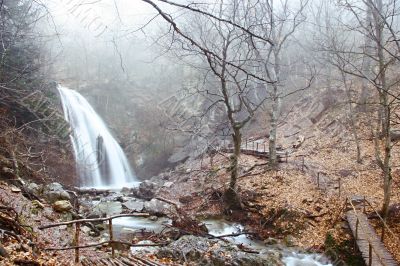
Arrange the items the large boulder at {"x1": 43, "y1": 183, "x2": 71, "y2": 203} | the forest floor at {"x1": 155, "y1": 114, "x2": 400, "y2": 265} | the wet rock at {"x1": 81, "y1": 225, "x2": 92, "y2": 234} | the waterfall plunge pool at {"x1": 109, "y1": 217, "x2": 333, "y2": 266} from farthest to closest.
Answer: the large boulder at {"x1": 43, "y1": 183, "x2": 71, "y2": 203}
the forest floor at {"x1": 155, "y1": 114, "x2": 400, "y2": 265}
the wet rock at {"x1": 81, "y1": 225, "x2": 92, "y2": 234}
the waterfall plunge pool at {"x1": 109, "y1": 217, "x2": 333, "y2": 266}

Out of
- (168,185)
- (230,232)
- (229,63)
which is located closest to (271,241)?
(230,232)

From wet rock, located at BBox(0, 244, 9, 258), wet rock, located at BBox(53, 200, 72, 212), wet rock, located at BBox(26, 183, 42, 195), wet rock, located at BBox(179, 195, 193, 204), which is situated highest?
wet rock, located at BBox(26, 183, 42, 195)

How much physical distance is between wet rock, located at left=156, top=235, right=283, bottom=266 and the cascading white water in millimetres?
15466

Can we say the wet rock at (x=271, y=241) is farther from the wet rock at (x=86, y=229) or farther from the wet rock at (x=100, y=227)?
the wet rock at (x=86, y=229)

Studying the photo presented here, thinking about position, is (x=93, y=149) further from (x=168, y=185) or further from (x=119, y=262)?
(x=119, y=262)

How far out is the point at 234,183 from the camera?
14406 millimetres

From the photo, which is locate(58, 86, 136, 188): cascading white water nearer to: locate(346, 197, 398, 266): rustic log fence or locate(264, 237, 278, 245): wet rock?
locate(264, 237, 278, 245): wet rock

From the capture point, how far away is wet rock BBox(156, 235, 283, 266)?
862 centimetres

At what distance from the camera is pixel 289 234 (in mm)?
12227

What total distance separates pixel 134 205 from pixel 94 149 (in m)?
10.8

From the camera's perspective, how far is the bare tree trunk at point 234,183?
14104 mm

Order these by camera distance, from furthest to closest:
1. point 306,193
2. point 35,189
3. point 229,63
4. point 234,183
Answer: point 234,183 < point 306,193 < point 35,189 < point 229,63

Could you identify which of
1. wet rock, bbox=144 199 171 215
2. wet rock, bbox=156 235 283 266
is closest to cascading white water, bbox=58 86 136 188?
wet rock, bbox=144 199 171 215

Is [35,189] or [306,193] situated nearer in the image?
[35,189]
